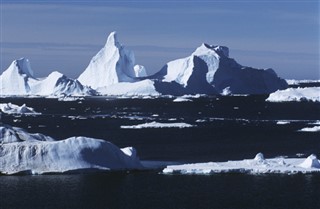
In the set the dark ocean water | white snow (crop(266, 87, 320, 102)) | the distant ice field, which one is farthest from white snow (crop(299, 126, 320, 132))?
white snow (crop(266, 87, 320, 102))

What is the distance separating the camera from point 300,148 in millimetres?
50250

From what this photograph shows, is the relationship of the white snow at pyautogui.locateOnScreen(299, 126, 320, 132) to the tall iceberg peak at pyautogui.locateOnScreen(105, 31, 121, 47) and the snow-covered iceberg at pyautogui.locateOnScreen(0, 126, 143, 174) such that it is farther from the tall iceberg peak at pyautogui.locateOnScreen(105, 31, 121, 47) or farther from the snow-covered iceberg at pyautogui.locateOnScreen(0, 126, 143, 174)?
the tall iceberg peak at pyautogui.locateOnScreen(105, 31, 121, 47)

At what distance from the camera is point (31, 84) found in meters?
148

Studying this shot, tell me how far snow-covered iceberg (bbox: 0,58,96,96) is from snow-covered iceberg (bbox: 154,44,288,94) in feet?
60.9

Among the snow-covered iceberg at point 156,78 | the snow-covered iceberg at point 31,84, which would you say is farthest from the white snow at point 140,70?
the snow-covered iceberg at point 31,84

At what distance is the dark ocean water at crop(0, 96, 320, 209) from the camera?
30.6 m

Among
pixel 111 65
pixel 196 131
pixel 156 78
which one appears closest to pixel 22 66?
pixel 111 65

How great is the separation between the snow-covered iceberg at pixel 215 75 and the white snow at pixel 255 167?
91004mm

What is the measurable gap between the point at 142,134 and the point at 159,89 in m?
76.1

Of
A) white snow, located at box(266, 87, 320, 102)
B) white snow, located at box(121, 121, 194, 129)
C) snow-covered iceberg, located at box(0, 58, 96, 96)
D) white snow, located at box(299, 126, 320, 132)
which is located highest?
white snow, located at box(299, 126, 320, 132)

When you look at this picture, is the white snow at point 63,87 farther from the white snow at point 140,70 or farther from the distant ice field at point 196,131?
the distant ice field at point 196,131

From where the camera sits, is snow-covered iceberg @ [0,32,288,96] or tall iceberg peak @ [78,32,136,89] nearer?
snow-covered iceberg @ [0,32,288,96]

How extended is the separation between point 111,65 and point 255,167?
103704 mm

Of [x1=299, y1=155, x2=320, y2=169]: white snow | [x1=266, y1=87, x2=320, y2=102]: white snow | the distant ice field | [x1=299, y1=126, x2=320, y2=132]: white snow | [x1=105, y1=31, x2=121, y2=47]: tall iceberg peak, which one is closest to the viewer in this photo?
[x1=299, y1=155, x2=320, y2=169]: white snow
